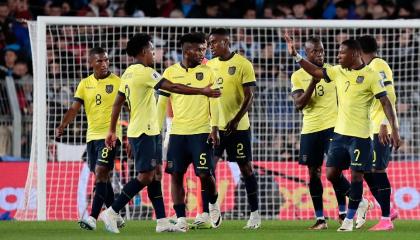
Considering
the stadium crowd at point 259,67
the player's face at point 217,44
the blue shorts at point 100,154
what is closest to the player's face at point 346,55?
the player's face at point 217,44

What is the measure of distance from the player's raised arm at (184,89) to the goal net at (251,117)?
3504 millimetres

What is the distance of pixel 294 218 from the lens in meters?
17.2

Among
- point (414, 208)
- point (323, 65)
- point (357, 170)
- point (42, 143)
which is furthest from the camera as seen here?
point (414, 208)

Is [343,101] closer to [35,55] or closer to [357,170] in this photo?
[357,170]

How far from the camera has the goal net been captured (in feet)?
54.2

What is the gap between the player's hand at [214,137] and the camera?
13.0 m

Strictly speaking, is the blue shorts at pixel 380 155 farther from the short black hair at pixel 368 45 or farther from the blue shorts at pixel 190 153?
the blue shorts at pixel 190 153

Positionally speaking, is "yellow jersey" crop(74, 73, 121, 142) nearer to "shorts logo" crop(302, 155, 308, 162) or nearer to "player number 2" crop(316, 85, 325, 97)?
"shorts logo" crop(302, 155, 308, 162)

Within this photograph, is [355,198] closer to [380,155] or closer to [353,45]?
[380,155]

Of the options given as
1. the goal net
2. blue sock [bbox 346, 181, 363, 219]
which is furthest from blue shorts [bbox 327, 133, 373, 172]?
the goal net

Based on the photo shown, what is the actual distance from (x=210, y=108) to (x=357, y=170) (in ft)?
5.80

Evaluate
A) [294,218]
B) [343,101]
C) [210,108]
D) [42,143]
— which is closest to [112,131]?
[210,108]

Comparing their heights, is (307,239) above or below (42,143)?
→ below

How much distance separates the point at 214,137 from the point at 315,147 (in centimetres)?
166
